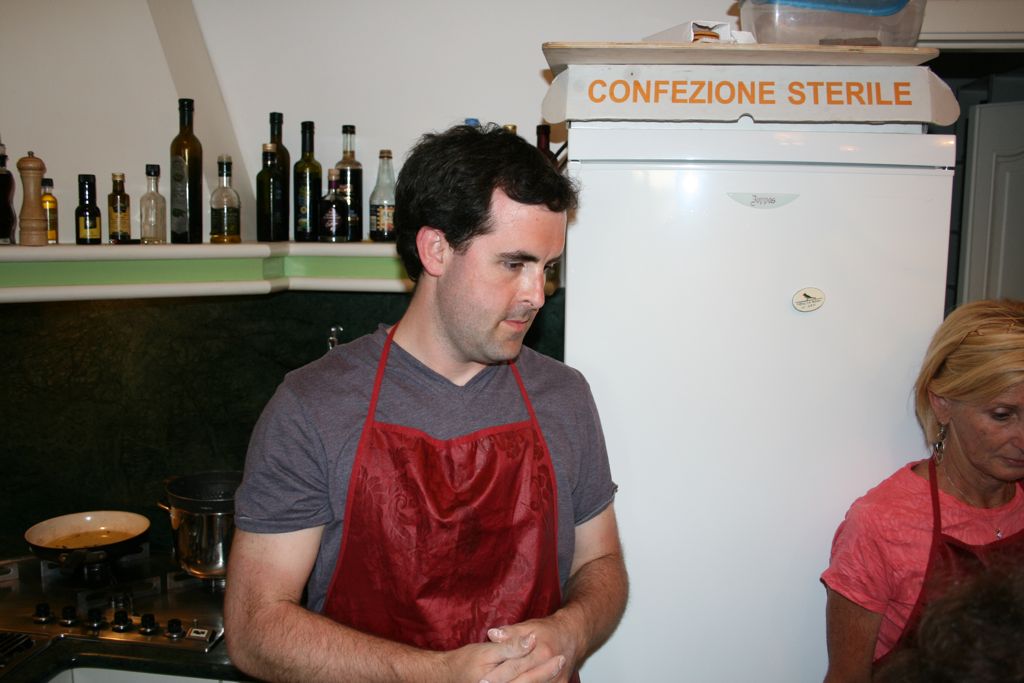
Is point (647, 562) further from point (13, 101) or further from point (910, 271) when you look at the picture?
point (13, 101)

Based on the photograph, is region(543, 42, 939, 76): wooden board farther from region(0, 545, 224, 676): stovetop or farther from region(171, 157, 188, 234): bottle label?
region(0, 545, 224, 676): stovetop

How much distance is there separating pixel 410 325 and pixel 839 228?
2.51 feet

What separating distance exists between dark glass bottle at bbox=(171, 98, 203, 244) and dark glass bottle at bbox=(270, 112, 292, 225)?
191 millimetres

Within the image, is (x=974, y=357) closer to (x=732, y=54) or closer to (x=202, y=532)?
(x=732, y=54)

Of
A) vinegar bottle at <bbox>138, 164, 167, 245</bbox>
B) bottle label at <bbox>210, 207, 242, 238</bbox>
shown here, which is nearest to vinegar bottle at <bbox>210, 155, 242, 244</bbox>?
bottle label at <bbox>210, 207, 242, 238</bbox>

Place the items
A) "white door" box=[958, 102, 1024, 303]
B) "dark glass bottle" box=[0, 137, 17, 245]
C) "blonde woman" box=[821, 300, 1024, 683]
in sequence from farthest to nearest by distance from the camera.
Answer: "white door" box=[958, 102, 1024, 303] < "dark glass bottle" box=[0, 137, 17, 245] < "blonde woman" box=[821, 300, 1024, 683]

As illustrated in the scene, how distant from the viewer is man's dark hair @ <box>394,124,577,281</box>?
1.27 metres

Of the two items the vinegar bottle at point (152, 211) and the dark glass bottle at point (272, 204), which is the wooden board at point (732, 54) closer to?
the dark glass bottle at point (272, 204)

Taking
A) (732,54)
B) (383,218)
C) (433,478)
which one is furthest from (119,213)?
(732,54)

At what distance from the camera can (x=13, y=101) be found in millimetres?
2008

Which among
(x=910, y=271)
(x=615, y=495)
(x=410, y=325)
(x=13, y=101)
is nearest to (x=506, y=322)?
(x=410, y=325)

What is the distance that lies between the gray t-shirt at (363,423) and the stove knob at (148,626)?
0.73 m

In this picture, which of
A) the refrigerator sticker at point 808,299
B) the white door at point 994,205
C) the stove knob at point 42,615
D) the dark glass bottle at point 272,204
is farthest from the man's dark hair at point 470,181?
the white door at point 994,205

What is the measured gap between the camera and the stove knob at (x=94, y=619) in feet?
6.13
